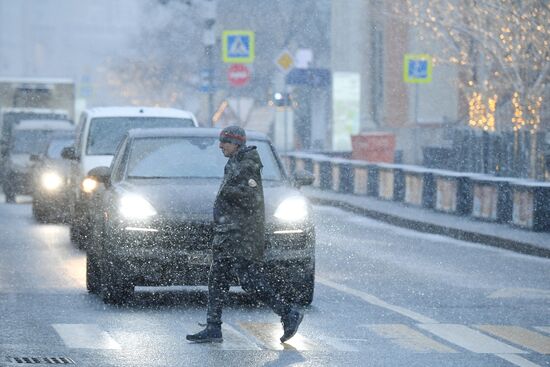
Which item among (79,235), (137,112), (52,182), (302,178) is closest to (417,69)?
(52,182)

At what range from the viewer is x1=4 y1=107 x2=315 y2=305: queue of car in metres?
13.3

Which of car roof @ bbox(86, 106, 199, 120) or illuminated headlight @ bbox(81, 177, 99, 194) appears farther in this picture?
car roof @ bbox(86, 106, 199, 120)

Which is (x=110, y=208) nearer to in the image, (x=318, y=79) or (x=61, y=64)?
(x=318, y=79)

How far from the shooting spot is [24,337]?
1161cm

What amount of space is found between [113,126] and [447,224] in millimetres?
5478

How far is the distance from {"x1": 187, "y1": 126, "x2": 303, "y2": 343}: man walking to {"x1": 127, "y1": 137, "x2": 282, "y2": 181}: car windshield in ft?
10.8

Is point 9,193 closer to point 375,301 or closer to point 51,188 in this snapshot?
point 51,188

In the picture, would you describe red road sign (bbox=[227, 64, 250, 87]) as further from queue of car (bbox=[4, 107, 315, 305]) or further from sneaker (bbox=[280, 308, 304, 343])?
sneaker (bbox=[280, 308, 304, 343])

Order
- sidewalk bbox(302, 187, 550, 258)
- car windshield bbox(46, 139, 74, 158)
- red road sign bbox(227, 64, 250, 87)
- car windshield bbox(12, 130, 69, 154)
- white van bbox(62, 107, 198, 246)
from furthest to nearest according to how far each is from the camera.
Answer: red road sign bbox(227, 64, 250, 87) < car windshield bbox(12, 130, 69, 154) < car windshield bbox(46, 139, 74, 158) < sidewalk bbox(302, 187, 550, 258) < white van bbox(62, 107, 198, 246)

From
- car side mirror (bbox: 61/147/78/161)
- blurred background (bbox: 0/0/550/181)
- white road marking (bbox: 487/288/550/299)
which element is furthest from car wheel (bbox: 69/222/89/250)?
blurred background (bbox: 0/0/550/181)

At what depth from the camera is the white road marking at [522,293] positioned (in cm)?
1516

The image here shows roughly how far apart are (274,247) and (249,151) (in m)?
2.18

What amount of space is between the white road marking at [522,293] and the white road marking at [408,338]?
2839 mm

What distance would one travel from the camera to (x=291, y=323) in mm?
11266
